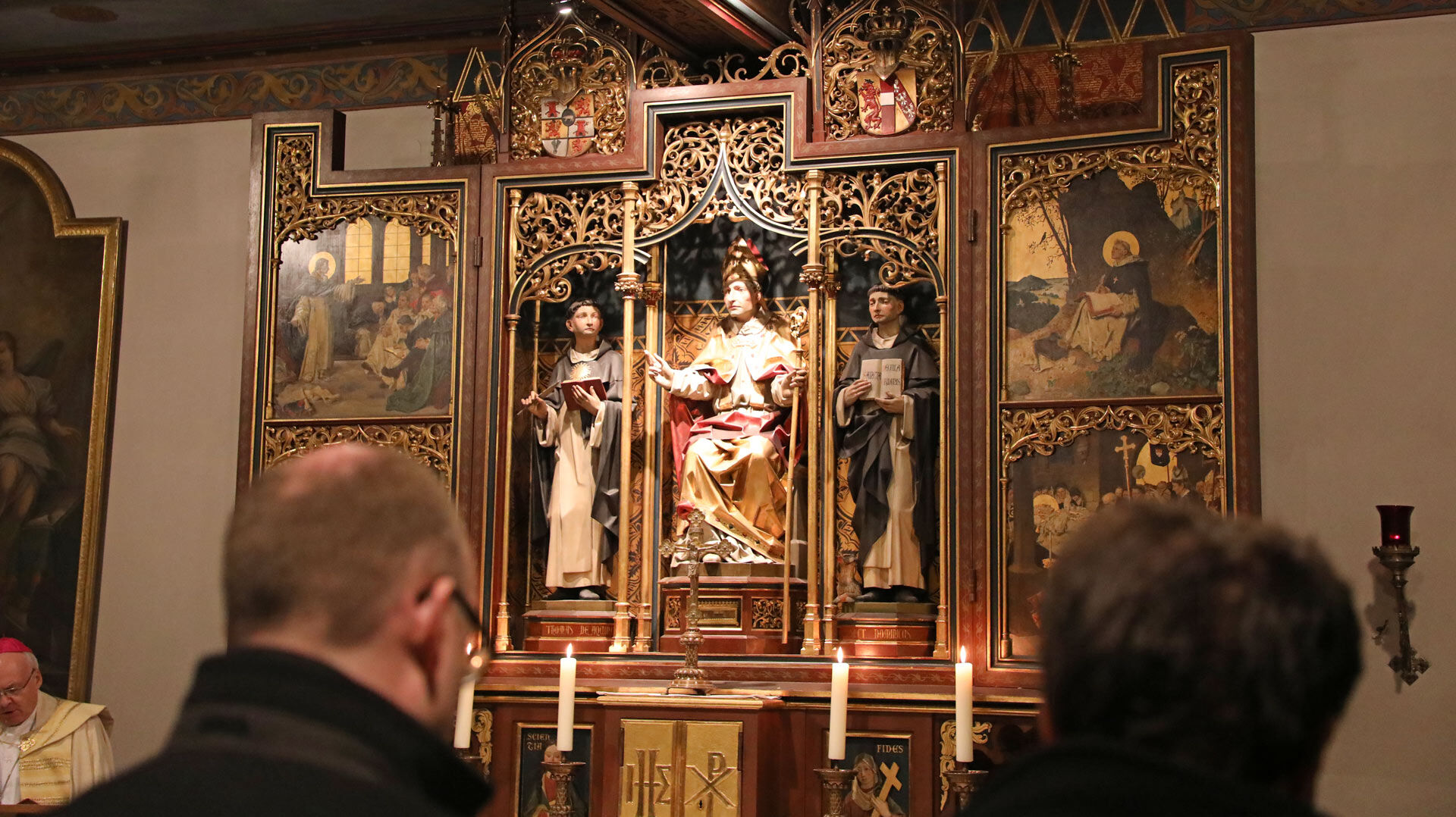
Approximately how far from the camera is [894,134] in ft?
26.6

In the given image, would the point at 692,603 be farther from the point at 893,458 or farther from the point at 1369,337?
the point at 1369,337

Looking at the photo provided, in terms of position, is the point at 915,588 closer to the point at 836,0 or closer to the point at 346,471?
the point at 836,0

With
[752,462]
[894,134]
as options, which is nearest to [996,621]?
[752,462]

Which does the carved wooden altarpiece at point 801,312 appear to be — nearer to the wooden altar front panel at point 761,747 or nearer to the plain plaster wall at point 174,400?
the wooden altar front panel at point 761,747

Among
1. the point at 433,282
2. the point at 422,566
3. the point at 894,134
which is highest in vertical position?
the point at 894,134

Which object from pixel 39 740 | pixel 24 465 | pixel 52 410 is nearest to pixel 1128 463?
pixel 39 740

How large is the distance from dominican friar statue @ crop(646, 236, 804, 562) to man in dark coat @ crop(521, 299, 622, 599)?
12.4 inches

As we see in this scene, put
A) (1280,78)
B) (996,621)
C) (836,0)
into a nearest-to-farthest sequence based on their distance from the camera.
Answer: (996,621), (1280,78), (836,0)

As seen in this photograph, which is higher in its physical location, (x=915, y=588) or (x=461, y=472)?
(x=461, y=472)

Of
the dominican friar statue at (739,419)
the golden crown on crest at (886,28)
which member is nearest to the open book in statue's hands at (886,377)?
the dominican friar statue at (739,419)

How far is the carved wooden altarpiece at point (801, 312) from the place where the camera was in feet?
24.2

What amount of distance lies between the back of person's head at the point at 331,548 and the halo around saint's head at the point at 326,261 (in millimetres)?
7067

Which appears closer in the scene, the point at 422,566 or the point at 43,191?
the point at 422,566

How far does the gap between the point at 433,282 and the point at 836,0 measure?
102 inches
